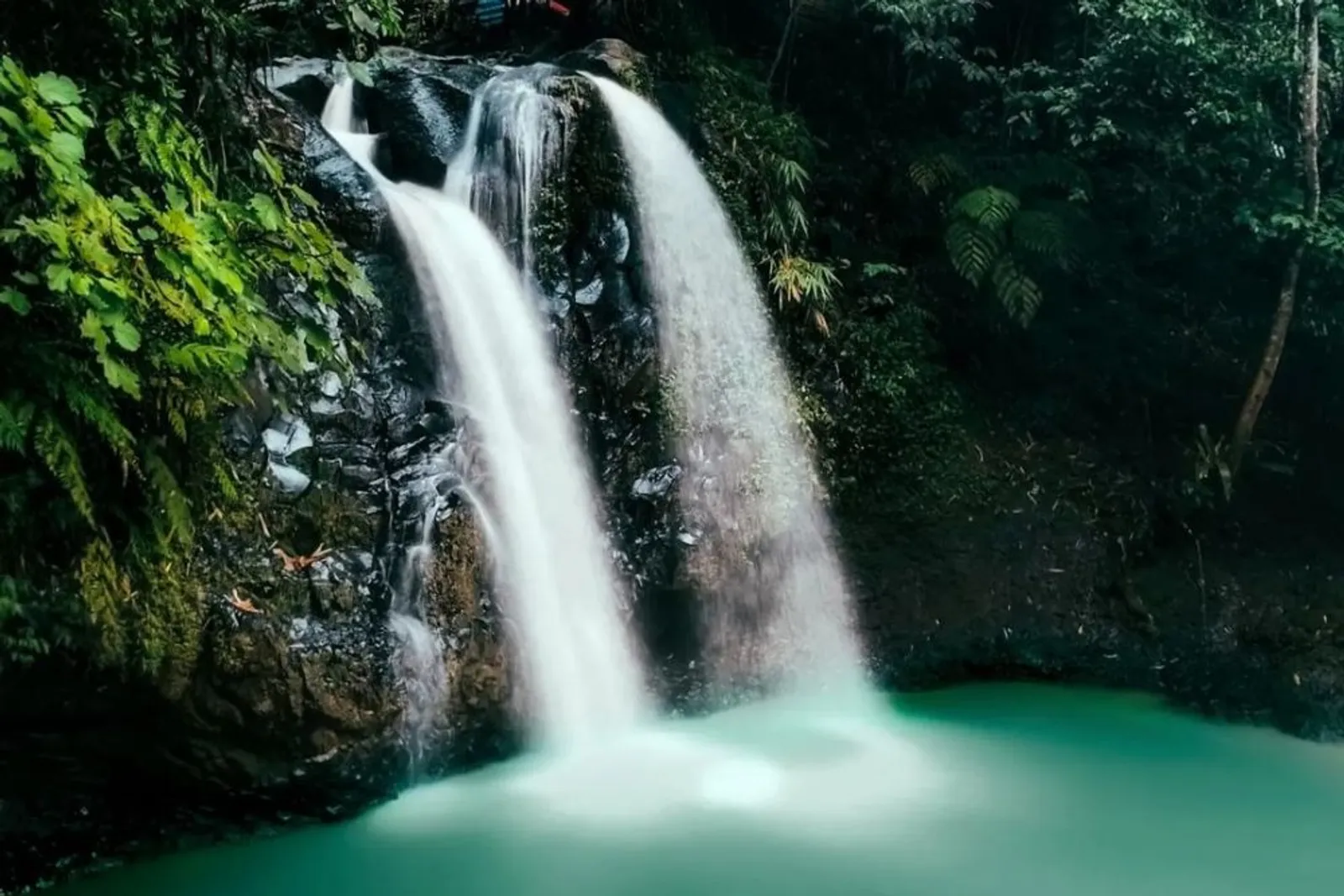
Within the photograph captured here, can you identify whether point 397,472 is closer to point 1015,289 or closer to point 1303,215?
point 1015,289

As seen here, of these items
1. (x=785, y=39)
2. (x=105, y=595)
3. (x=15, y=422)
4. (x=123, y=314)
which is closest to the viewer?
(x=123, y=314)

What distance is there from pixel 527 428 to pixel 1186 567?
5.11 metres

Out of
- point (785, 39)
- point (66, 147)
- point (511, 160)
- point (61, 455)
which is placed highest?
point (785, 39)

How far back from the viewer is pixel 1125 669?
24.3ft

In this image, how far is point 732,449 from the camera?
694cm

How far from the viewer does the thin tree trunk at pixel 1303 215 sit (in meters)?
7.15

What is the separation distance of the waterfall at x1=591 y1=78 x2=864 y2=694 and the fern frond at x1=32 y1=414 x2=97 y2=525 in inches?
146

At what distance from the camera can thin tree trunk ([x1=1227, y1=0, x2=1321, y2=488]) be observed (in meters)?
7.15

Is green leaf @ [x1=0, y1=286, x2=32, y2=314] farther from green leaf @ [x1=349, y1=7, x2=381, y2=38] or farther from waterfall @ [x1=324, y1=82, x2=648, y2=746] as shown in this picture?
waterfall @ [x1=324, y1=82, x2=648, y2=746]

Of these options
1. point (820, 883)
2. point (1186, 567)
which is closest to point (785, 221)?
point (1186, 567)

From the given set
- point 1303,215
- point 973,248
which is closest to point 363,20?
point 973,248

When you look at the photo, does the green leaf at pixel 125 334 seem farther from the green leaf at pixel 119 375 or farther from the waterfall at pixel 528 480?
the waterfall at pixel 528 480

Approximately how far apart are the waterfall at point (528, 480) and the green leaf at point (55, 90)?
286 cm

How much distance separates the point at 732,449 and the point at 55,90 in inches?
185
